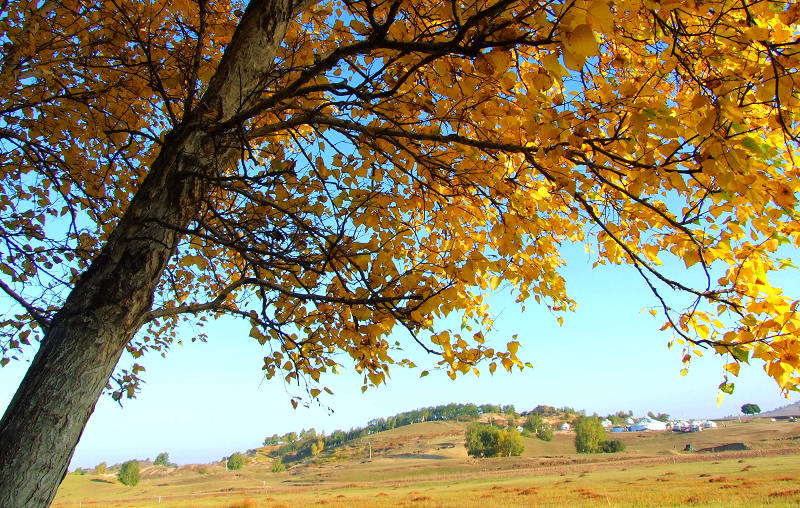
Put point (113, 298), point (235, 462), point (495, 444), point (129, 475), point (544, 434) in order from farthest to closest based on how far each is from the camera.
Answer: point (235, 462) → point (544, 434) → point (129, 475) → point (495, 444) → point (113, 298)

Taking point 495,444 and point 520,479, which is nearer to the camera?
point 520,479

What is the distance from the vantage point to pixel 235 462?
5600 inches

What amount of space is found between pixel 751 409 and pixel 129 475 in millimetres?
210154

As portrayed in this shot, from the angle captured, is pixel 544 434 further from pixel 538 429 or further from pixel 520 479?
pixel 520 479

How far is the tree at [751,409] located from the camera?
159988 mm

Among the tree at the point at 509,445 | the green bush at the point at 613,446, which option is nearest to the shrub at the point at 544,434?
the green bush at the point at 613,446

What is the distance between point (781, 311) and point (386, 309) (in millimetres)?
2051

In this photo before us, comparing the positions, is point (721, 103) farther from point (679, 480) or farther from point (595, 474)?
point (595, 474)

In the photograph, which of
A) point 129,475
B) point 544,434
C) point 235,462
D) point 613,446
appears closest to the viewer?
point 613,446

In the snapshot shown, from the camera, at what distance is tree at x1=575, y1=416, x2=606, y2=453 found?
9894 cm

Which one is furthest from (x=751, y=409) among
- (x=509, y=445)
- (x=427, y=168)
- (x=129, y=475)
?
(x=427, y=168)

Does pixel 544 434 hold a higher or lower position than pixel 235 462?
higher

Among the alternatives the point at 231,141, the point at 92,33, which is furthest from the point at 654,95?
the point at 92,33

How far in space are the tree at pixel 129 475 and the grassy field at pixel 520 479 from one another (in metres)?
2.38
